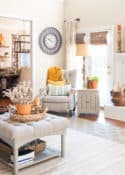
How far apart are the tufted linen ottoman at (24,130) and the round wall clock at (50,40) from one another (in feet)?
14.2

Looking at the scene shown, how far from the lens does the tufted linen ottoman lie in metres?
2.97

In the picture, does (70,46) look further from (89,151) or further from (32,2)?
(89,151)

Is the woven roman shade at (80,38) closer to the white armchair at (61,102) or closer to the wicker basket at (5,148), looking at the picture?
the white armchair at (61,102)

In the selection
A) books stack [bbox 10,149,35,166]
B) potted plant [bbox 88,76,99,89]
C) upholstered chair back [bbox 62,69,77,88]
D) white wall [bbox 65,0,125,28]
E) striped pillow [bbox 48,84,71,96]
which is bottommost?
books stack [bbox 10,149,35,166]

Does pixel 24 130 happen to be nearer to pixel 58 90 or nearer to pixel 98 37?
pixel 58 90

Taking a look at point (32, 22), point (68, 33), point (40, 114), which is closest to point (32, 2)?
point (32, 22)

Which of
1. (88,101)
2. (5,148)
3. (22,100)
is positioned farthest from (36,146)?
(88,101)

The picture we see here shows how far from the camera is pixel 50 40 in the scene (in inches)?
299

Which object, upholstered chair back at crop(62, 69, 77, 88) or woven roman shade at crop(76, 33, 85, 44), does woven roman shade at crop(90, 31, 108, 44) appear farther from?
upholstered chair back at crop(62, 69, 77, 88)

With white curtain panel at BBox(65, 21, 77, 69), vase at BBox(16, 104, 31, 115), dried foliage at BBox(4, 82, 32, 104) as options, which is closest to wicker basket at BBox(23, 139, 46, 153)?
vase at BBox(16, 104, 31, 115)

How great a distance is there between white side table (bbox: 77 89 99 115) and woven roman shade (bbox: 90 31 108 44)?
1441 mm

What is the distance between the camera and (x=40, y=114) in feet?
11.0

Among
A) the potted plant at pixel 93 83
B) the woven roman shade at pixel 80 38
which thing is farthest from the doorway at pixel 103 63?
the potted plant at pixel 93 83

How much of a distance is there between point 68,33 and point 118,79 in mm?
2061
